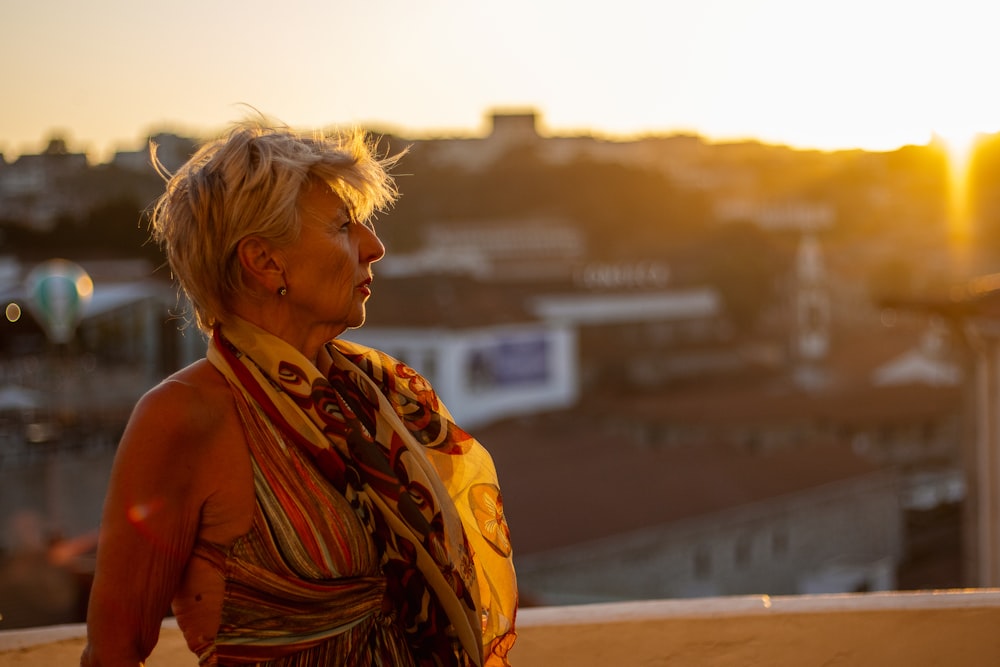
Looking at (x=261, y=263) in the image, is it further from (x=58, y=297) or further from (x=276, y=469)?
(x=58, y=297)

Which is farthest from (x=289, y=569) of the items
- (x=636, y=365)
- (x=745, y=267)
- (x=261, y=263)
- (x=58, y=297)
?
(x=745, y=267)

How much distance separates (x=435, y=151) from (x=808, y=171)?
74.1 feet

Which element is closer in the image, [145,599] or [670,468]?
[145,599]

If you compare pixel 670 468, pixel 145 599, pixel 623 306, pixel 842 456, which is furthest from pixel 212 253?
pixel 623 306

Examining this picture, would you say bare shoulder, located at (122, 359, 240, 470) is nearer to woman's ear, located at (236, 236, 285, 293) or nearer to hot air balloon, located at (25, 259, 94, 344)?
woman's ear, located at (236, 236, 285, 293)

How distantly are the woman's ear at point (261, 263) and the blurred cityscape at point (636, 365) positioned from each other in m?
0.26

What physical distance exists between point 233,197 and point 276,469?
33cm

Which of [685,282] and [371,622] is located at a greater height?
[371,622]

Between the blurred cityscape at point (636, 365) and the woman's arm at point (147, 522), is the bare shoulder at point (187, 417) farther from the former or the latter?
the blurred cityscape at point (636, 365)

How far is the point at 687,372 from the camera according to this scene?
144 feet

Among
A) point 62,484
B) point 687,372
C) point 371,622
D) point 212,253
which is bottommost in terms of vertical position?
point 687,372

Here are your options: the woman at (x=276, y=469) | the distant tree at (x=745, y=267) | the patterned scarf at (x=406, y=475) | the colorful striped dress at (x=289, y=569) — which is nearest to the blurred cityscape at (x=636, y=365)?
the distant tree at (x=745, y=267)

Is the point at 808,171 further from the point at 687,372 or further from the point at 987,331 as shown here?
the point at 987,331

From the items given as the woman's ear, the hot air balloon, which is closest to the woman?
the woman's ear
